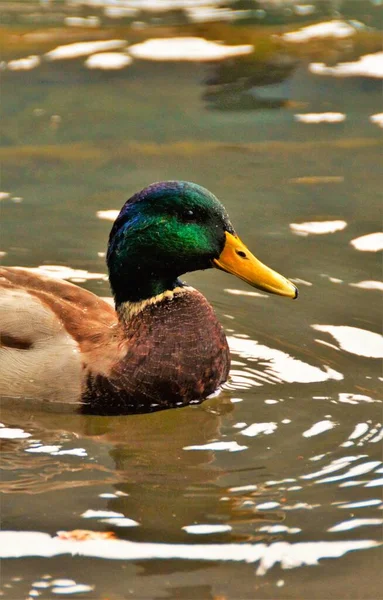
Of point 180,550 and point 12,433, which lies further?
point 12,433

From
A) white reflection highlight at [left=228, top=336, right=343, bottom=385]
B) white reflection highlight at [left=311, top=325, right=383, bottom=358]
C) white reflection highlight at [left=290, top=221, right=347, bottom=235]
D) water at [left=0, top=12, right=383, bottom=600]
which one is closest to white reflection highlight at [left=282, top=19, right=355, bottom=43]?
water at [left=0, top=12, right=383, bottom=600]

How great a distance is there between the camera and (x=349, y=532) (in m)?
5.79

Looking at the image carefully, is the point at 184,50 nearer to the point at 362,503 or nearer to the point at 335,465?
the point at 335,465

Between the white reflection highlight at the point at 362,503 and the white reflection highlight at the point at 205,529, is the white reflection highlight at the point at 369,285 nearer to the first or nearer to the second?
the white reflection highlight at the point at 362,503

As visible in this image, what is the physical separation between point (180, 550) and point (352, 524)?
855mm

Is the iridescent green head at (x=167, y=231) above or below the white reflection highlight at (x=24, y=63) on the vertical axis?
above

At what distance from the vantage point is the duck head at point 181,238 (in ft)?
23.4

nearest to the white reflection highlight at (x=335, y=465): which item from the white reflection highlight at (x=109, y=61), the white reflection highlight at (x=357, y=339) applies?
the white reflection highlight at (x=357, y=339)

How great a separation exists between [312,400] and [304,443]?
22.9 inches

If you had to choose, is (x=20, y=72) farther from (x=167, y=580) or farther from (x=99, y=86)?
(x=167, y=580)

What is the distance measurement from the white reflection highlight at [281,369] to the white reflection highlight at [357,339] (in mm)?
314

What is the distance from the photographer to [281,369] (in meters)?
7.64

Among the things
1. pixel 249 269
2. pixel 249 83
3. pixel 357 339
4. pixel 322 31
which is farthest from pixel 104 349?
pixel 322 31

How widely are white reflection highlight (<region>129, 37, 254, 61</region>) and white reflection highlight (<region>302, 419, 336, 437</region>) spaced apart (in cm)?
693
